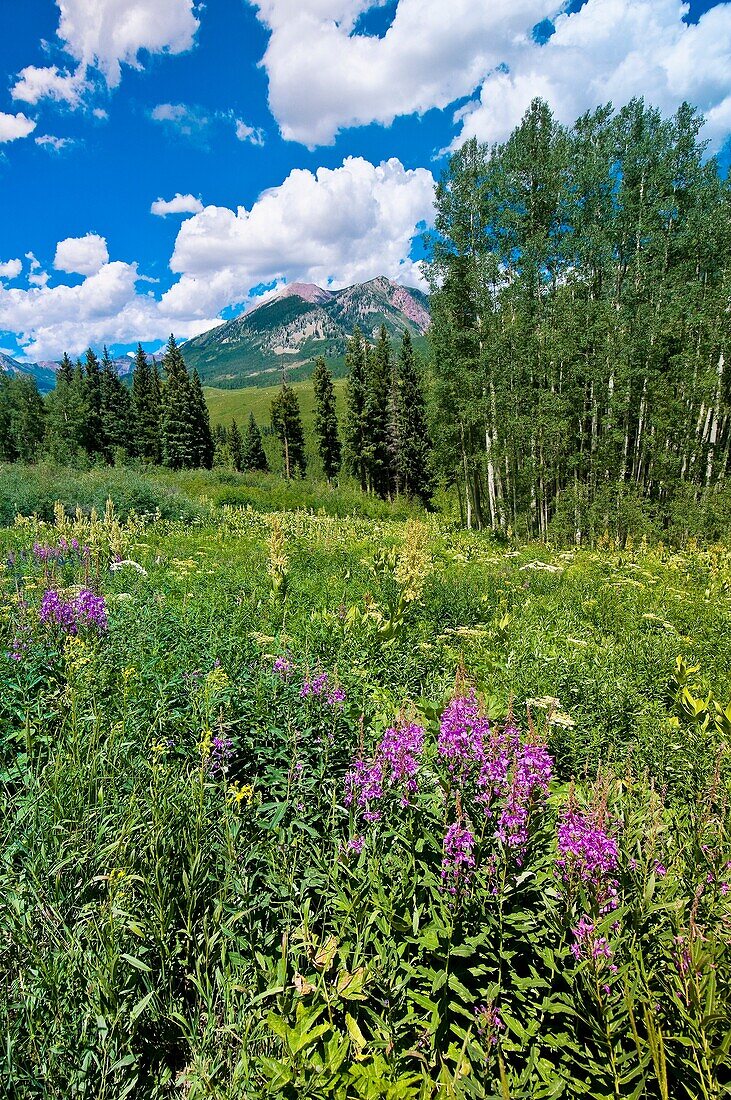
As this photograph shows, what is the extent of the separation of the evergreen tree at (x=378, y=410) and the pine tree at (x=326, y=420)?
220 inches

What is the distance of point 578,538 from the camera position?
17.7m

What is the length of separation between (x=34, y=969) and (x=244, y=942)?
0.80 metres

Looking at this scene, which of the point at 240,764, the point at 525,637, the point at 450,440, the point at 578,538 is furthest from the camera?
the point at 450,440

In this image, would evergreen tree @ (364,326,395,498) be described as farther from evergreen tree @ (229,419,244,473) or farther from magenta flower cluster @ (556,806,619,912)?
magenta flower cluster @ (556,806,619,912)

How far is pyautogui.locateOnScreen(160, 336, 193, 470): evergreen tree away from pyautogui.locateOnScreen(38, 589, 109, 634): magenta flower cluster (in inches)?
2057

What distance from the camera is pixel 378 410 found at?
4588cm

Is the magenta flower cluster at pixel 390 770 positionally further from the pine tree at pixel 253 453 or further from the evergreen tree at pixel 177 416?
the pine tree at pixel 253 453

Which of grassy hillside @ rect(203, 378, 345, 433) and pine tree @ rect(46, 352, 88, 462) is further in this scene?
grassy hillside @ rect(203, 378, 345, 433)

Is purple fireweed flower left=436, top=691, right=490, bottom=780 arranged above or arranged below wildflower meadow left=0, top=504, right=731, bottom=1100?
above

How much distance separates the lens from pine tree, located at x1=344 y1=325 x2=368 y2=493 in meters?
46.1

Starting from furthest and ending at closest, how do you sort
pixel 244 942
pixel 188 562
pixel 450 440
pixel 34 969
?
pixel 450 440 → pixel 188 562 → pixel 244 942 → pixel 34 969

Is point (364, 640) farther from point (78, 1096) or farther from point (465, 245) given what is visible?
point (465, 245)

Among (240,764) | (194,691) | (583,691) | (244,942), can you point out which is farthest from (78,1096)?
(583,691)

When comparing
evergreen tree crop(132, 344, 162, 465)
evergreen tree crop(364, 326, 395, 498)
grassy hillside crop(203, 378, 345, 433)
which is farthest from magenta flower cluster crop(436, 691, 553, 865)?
grassy hillside crop(203, 378, 345, 433)
